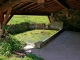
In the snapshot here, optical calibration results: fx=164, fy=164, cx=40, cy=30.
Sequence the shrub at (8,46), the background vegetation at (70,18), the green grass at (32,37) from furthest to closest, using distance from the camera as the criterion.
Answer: the background vegetation at (70,18) < the green grass at (32,37) < the shrub at (8,46)

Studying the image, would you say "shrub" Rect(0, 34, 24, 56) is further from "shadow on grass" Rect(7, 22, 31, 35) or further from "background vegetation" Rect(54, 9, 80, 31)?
"background vegetation" Rect(54, 9, 80, 31)

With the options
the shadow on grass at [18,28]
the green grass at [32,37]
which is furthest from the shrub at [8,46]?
the shadow on grass at [18,28]

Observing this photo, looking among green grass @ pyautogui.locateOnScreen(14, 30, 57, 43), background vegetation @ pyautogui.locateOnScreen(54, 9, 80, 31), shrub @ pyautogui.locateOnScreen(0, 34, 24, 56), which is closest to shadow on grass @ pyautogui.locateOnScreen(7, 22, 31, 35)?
green grass @ pyautogui.locateOnScreen(14, 30, 57, 43)

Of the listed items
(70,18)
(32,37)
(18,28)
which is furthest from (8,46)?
(70,18)

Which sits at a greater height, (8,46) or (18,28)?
(8,46)

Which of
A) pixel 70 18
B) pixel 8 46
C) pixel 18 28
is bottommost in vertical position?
pixel 18 28

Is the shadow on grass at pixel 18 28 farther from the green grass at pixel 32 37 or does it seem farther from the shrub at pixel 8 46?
the shrub at pixel 8 46

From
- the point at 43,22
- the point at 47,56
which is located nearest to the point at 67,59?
the point at 47,56

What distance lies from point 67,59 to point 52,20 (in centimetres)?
987

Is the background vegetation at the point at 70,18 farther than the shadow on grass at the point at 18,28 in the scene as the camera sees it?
Yes

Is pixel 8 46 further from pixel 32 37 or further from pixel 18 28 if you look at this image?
pixel 18 28

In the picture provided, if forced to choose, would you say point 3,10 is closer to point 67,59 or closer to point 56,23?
point 67,59

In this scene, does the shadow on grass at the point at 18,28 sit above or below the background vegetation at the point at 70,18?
below

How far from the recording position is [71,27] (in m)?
14.1
